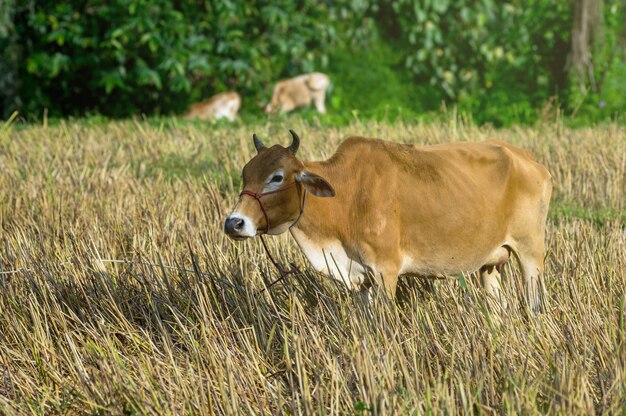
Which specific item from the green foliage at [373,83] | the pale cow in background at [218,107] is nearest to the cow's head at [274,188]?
the pale cow in background at [218,107]

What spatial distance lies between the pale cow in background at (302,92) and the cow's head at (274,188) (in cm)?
1028

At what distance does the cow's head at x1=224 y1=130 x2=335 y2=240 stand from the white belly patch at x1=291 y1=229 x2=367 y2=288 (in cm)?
17

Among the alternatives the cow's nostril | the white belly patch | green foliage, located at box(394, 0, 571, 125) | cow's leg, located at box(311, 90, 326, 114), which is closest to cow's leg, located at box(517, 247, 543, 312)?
the white belly patch

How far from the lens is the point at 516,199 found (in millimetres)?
4406

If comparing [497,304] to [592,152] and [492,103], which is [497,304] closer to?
[592,152]

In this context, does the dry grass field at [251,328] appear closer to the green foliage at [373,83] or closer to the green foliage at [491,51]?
the green foliage at [491,51]

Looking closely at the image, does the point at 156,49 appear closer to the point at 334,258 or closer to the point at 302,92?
the point at 302,92

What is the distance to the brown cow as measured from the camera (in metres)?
3.75

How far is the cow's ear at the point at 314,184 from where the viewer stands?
374 centimetres

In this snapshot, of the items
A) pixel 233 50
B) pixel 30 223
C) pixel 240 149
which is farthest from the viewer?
pixel 233 50

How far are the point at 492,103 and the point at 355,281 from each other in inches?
419

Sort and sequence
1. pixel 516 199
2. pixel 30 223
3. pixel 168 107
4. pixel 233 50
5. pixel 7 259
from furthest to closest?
1. pixel 168 107
2. pixel 233 50
3. pixel 30 223
4. pixel 7 259
5. pixel 516 199

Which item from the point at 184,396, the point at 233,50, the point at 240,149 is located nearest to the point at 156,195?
the point at 240,149

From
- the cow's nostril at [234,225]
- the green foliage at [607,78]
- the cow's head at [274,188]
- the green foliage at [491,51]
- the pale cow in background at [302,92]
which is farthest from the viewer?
the pale cow in background at [302,92]
